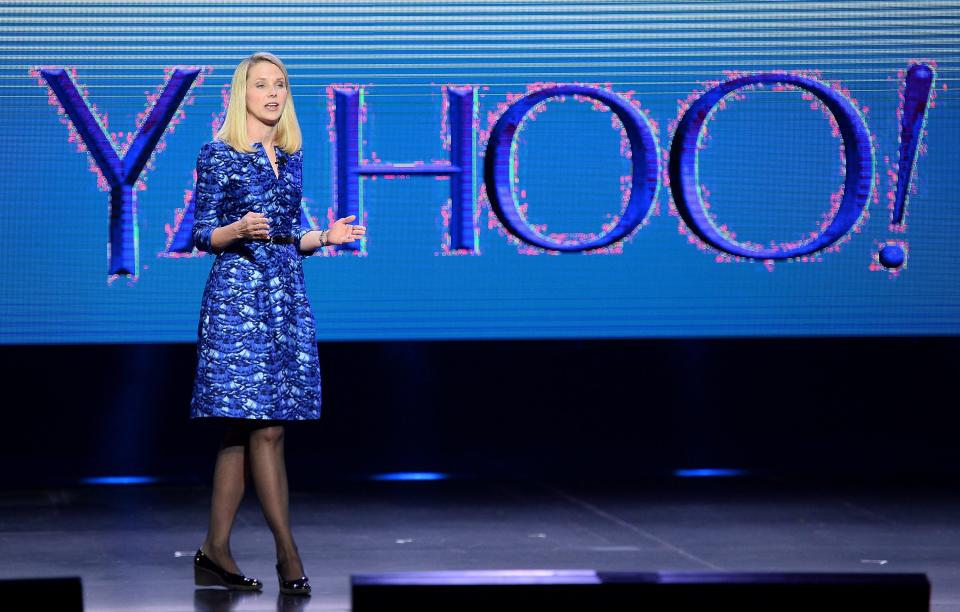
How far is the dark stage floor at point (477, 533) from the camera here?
458 centimetres

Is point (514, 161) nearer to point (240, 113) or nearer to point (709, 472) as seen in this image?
point (709, 472)

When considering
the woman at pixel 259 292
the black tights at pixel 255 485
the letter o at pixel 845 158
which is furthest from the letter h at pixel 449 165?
the black tights at pixel 255 485

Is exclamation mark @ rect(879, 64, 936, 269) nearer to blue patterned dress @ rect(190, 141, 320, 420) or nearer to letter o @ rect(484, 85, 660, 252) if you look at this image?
letter o @ rect(484, 85, 660, 252)

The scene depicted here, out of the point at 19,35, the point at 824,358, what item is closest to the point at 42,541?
the point at 19,35

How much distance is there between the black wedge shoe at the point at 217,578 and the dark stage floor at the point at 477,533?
46 mm

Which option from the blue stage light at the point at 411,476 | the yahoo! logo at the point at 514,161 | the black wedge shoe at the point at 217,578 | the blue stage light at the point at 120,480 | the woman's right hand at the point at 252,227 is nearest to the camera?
the woman's right hand at the point at 252,227

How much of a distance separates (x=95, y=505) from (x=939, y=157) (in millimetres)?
3389

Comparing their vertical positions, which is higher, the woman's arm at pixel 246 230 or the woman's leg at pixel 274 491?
the woman's arm at pixel 246 230

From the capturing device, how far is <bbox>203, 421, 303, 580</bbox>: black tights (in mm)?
4148

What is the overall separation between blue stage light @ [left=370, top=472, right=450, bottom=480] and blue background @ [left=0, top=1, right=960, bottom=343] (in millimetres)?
587

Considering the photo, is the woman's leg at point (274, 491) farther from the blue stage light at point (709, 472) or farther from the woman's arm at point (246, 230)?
the blue stage light at point (709, 472)

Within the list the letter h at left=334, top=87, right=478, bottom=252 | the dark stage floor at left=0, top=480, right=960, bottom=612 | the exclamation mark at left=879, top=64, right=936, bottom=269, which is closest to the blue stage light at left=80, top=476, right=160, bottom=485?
the dark stage floor at left=0, top=480, right=960, bottom=612

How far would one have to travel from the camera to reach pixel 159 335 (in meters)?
6.15

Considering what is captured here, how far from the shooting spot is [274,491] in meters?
4.15
